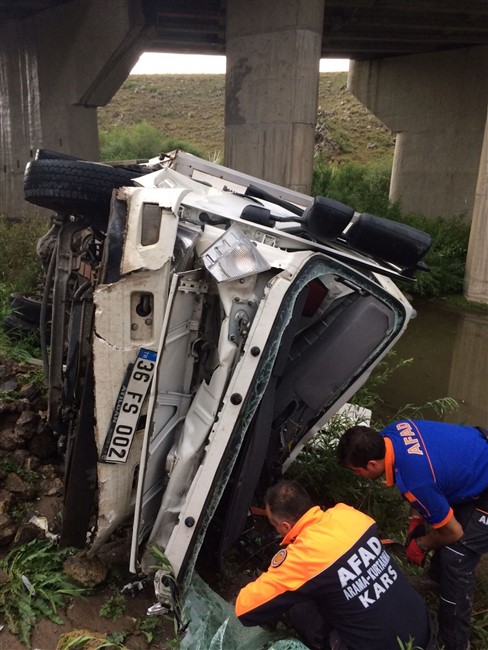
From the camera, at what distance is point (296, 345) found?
2.52 meters

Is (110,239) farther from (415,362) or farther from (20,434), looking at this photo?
(415,362)

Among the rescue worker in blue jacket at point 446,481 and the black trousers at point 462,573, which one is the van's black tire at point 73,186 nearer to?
the rescue worker in blue jacket at point 446,481

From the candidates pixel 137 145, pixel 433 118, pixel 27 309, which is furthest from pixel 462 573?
pixel 137 145

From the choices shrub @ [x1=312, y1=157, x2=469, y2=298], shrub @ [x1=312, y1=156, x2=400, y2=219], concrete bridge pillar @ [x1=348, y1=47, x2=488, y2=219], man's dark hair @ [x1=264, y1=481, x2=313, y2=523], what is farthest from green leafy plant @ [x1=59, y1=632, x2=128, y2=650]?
concrete bridge pillar @ [x1=348, y1=47, x2=488, y2=219]

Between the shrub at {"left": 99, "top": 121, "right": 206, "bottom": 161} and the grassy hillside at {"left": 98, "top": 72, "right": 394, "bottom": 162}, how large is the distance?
8.74 feet

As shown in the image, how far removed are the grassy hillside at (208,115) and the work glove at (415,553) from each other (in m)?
27.4

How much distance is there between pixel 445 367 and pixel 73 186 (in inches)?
189

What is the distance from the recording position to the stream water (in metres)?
4.85

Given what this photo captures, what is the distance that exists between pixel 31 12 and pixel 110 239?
32.6ft

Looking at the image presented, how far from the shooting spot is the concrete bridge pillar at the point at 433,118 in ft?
40.1

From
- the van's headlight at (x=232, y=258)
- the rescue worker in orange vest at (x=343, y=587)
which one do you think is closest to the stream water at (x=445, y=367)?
the rescue worker in orange vest at (x=343, y=587)

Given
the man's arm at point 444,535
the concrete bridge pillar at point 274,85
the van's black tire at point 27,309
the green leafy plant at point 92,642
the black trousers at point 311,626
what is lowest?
the green leafy plant at point 92,642

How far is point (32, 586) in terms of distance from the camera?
2078 mm

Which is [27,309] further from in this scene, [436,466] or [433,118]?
[433,118]
